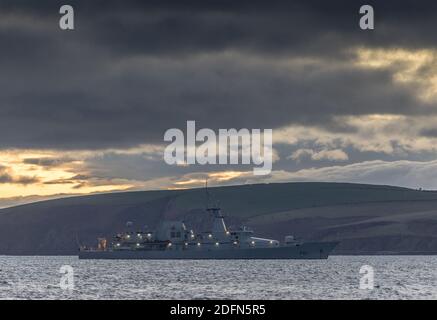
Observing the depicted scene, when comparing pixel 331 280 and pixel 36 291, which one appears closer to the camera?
pixel 36 291

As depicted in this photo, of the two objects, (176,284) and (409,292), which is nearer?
(409,292)

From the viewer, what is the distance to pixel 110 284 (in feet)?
383

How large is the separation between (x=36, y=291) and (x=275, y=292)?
2959cm

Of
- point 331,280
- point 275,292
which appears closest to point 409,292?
point 275,292

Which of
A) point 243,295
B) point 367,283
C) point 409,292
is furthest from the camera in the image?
point 367,283

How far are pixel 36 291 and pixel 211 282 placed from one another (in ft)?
86.3
